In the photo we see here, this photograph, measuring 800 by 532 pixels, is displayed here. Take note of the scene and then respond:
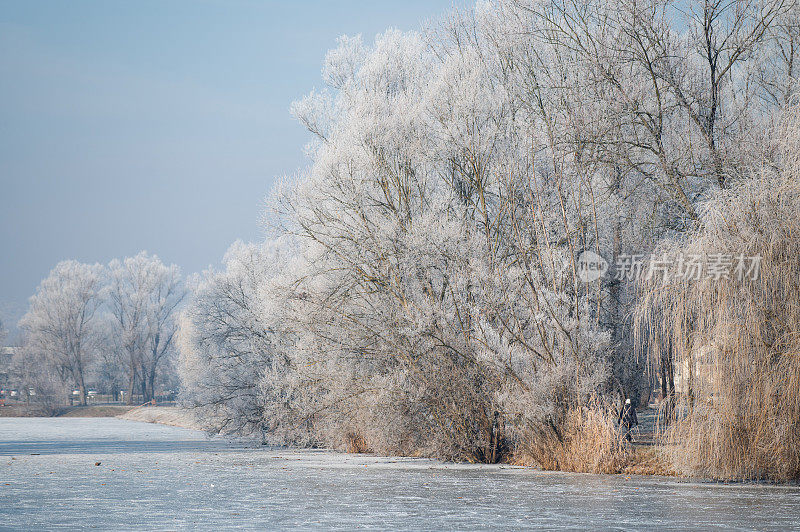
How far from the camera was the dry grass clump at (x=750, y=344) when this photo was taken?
1470 centimetres

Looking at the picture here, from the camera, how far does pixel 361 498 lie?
43.9 ft

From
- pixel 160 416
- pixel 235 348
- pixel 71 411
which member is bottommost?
pixel 160 416

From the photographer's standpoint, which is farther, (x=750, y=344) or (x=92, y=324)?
(x=92, y=324)

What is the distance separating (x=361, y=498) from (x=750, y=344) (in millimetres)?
7367

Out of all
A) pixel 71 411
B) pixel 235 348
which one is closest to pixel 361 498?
pixel 235 348

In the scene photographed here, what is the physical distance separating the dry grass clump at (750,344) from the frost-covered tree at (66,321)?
67.6 m

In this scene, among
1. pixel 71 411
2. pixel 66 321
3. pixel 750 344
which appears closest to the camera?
pixel 750 344

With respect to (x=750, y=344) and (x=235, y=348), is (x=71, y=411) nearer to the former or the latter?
(x=235, y=348)

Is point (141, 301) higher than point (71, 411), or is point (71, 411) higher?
point (141, 301)

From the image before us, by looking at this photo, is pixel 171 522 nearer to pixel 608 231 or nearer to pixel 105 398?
pixel 608 231

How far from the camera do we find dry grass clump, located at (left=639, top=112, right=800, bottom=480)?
1470cm

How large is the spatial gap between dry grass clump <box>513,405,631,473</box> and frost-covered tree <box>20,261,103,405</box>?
63.2 meters

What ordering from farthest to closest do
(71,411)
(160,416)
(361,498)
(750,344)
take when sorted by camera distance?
(71,411), (160,416), (750,344), (361,498)

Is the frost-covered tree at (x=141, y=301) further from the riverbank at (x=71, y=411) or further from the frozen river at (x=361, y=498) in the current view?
the frozen river at (x=361, y=498)
